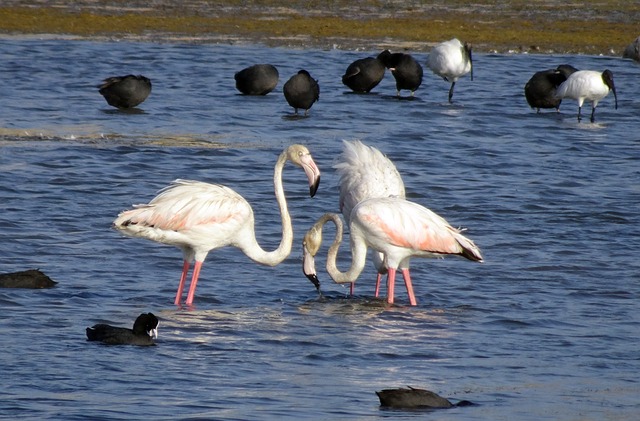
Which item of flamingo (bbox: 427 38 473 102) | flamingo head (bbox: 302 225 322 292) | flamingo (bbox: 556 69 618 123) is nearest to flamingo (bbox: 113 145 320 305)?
flamingo head (bbox: 302 225 322 292)

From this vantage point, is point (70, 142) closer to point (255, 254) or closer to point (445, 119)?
point (445, 119)

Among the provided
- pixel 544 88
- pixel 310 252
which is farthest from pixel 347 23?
pixel 310 252

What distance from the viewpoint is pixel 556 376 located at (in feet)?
27.1

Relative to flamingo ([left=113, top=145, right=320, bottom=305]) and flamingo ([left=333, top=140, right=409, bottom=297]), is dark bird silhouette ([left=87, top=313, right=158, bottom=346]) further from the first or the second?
flamingo ([left=333, top=140, right=409, bottom=297])

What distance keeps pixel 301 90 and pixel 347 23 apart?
11282 millimetres

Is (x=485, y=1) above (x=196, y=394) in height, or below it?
above

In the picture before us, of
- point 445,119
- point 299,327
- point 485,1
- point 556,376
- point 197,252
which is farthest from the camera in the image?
point 485,1

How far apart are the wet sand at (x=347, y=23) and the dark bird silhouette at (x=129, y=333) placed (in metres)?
19.6

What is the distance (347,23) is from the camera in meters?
30.8

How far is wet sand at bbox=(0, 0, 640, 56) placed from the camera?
94.4 ft

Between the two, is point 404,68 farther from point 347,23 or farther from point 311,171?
point 311,171

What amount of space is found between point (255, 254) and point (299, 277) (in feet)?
3.65

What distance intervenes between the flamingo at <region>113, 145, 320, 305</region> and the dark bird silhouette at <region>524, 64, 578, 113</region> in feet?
37.3

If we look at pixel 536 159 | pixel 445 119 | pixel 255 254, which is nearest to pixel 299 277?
pixel 255 254
